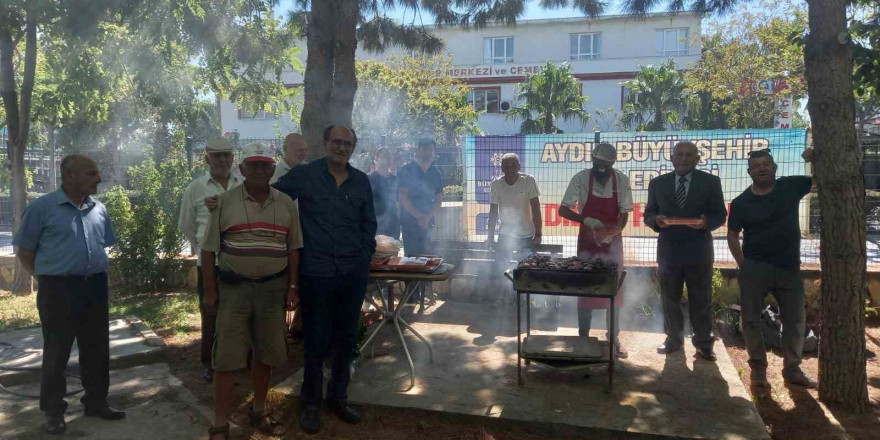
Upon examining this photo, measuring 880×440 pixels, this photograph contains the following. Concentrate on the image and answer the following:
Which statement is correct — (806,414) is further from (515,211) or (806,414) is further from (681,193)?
(515,211)

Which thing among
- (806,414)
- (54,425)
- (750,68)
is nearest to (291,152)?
(54,425)

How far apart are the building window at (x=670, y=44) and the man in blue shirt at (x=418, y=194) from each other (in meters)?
31.4

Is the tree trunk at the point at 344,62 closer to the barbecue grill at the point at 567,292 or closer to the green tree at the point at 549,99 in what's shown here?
the barbecue grill at the point at 567,292

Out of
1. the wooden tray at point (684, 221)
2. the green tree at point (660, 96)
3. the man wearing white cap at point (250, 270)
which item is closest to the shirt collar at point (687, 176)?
the wooden tray at point (684, 221)

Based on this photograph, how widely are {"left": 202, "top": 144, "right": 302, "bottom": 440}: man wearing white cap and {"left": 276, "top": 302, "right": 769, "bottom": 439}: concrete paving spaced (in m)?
0.95

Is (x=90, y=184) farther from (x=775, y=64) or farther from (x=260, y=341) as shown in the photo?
(x=775, y=64)

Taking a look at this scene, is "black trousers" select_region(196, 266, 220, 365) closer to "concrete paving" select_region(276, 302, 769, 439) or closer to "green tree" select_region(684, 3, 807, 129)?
"concrete paving" select_region(276, 302, 769, 439)

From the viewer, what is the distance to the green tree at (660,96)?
31.0 metres

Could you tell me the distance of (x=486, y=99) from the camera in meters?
37.2

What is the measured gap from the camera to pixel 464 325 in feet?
22.0

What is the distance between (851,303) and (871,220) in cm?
600

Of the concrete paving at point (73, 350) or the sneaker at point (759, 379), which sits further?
the concrete paving at point (73, 350)

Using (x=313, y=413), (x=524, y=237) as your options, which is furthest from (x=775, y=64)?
(x=313, y=413)

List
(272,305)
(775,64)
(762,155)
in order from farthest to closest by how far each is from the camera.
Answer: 1. (775,64)
2. (762,155)
3. (272,305)
